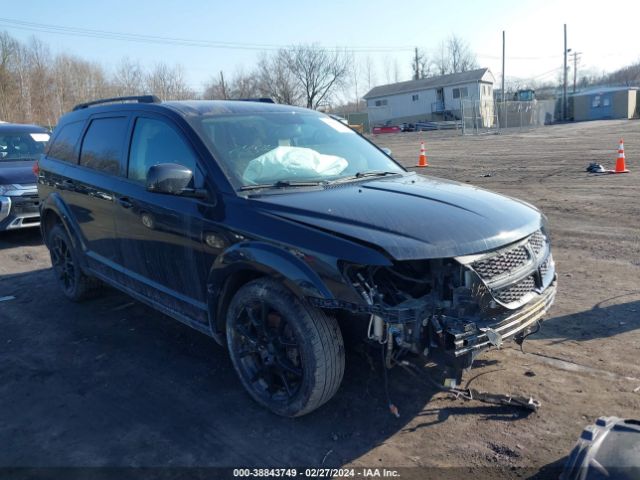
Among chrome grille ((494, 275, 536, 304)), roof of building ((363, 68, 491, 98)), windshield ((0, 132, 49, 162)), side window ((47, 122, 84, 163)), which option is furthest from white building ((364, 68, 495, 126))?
chrome grille ((494, 275, 536, 304))

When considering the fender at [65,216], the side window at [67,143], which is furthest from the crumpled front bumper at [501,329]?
the side window at [67,143]

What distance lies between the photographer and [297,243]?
3029 millimetres

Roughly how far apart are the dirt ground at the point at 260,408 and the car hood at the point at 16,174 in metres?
3.56

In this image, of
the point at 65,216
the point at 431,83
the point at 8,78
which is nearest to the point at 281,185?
the point at 65,216

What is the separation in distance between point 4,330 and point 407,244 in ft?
13.6

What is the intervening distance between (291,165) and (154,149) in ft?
3.69

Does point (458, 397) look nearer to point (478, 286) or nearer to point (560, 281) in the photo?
point (478, 286)

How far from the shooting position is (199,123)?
391 centimetres

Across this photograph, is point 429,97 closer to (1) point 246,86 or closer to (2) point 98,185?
(1) point 246,86

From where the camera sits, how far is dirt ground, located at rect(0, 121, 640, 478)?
9.88 ft

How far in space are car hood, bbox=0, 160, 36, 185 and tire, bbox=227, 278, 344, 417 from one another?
6.63 meters

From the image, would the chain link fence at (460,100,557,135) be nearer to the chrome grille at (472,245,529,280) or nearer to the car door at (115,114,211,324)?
the car door at (115,114,211,324)

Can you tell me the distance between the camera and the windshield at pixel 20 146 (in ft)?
31.6

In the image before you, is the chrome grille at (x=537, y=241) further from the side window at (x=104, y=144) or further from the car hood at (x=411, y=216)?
the side window at (x=104, y=144)
